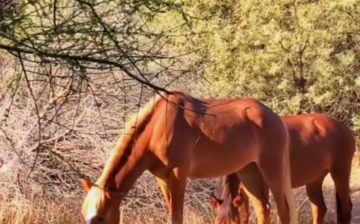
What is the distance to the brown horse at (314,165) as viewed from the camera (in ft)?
26.2

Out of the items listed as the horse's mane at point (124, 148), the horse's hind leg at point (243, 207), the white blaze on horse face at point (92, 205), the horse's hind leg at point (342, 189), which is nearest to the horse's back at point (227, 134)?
the horse's mane at point (124, 148)

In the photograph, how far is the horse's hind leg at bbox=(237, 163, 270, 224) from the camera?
7914 mm

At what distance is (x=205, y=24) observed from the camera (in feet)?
34.6

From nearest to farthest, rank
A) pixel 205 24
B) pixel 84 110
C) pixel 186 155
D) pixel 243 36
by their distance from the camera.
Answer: pixel 186 155, pixel 84 110, pixel 205 24, pixel 243 36

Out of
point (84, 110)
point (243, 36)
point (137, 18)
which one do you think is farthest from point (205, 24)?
point (137, 18)

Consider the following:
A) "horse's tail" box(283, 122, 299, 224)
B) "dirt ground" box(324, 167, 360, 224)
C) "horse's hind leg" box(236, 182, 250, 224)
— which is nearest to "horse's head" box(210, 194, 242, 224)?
"horse's hind leg" box(236, 182, 250, 224)

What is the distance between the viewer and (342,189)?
28.0 ft

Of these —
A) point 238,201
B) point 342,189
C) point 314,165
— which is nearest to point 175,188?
point 238,201

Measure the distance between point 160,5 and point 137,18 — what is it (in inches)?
19.8

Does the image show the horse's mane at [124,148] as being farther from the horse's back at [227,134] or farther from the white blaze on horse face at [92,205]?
the horse's back at [227,134]

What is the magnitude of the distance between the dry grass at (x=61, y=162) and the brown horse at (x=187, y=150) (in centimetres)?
81

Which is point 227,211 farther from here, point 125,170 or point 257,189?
point 125,170

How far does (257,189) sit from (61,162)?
1953mm

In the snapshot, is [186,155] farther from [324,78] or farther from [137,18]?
[324,78]
